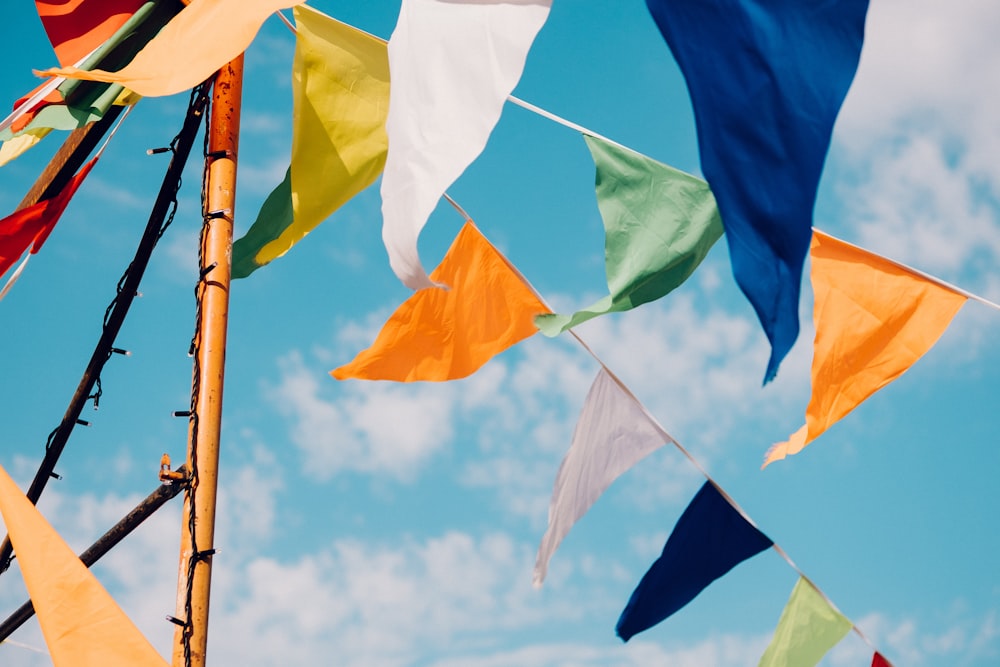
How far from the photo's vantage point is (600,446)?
467 centimetres

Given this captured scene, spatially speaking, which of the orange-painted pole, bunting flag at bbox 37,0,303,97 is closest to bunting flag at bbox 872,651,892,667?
the orange-painted pole

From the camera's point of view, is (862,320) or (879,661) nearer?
(862,320)

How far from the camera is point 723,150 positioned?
2719 millimetres

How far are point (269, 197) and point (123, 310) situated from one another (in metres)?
0.81

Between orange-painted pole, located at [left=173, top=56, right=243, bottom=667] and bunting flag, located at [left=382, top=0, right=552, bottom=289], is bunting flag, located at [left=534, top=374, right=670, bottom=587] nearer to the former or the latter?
orange-painted pole, located at [left=173, top=56, right=243, bottom=667]

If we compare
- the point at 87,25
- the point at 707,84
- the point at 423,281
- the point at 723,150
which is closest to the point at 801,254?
the point at 723,150

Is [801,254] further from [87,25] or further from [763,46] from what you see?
[87,25]

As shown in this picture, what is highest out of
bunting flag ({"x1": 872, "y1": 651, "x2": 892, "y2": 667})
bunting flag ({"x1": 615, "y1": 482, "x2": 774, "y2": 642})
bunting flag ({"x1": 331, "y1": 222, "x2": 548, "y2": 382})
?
bunting flag ({"x1": 331, "y1": 222, "x2": 548, "y2": 382})

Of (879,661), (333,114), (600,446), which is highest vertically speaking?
(333,114)

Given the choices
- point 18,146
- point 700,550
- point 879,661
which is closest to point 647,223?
point 700,550

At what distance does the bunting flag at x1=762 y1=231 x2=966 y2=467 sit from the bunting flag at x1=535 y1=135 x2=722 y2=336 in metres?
0.57

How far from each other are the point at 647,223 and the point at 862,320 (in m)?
0.97

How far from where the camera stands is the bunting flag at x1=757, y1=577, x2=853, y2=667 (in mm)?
4785

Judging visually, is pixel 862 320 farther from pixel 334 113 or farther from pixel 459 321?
pixel 334 113
